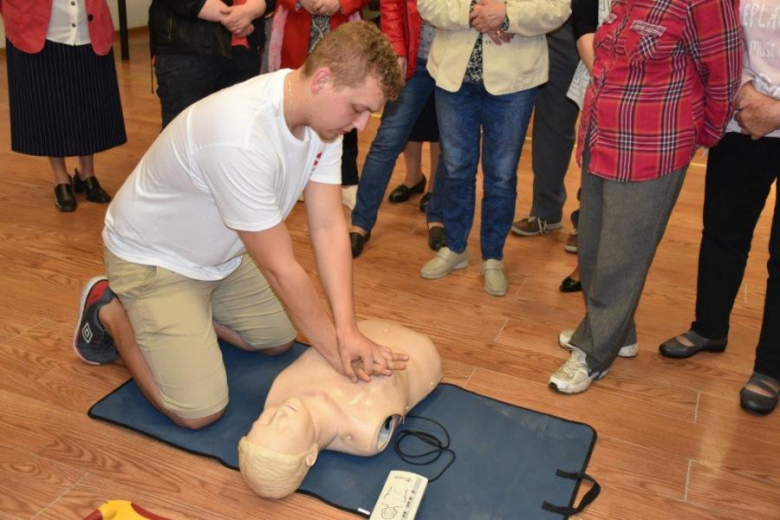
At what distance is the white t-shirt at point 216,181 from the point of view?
1618 millimetres

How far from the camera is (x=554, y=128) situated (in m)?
2.92

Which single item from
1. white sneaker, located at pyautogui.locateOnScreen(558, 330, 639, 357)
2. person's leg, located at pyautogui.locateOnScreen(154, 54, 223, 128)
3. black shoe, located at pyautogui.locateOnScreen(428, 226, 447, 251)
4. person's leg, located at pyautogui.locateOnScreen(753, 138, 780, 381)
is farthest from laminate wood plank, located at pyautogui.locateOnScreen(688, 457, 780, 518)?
person's leg, located at pyautogui.locateOnScreen(154, 54, 223, 128)

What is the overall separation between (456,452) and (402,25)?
140 cm

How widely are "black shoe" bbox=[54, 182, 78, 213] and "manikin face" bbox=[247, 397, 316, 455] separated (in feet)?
5.81

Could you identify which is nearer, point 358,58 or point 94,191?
point 358,58

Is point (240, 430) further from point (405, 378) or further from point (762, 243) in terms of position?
point (762, 243)

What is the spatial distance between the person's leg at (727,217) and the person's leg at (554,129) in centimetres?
84

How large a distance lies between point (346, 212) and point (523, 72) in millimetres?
1122

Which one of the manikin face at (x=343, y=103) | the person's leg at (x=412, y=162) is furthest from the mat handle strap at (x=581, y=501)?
the person's leg at (x=412, y=162)

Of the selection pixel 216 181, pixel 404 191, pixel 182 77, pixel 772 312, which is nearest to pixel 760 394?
pixel 772 312

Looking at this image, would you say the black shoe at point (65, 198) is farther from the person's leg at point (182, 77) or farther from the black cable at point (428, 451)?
the black cable at point (428, 451)

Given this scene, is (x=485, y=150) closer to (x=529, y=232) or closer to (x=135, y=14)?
(x=529, y=232)

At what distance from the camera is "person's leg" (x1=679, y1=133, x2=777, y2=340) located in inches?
78.1

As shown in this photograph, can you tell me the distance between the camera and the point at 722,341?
2.33m
